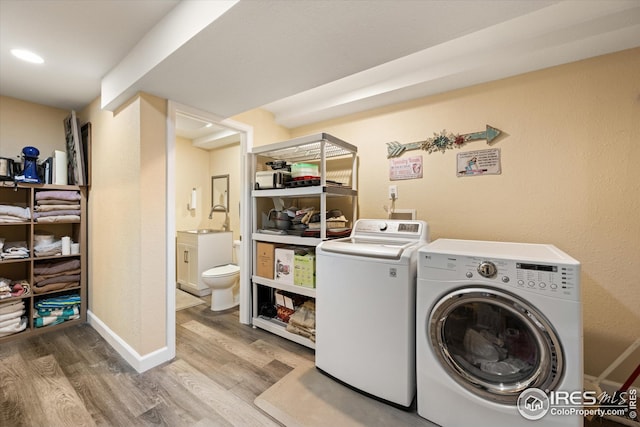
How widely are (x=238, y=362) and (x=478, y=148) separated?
2.42 metres

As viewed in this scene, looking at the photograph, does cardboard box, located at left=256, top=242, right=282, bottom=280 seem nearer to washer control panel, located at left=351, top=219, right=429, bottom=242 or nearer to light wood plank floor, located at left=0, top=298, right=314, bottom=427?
light wood plank floor, located at left=0, top=298, right=314, bottom=427

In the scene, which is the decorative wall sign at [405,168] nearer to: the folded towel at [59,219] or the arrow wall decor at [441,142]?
the arrow wall decor at [441,142]

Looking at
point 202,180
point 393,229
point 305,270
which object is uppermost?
point 202,180

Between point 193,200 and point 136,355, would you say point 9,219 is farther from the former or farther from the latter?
point 193,200

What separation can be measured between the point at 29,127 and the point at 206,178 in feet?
6.46

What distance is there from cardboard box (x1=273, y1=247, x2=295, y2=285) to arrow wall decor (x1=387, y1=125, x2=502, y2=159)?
1257mm

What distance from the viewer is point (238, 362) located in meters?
1.95

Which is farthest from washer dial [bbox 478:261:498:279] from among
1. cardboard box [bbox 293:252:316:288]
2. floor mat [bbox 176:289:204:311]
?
floor mat [bbox 176:289:204:311]

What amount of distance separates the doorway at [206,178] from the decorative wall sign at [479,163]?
1887 millimetres

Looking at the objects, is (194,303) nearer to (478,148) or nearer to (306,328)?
(306,328)

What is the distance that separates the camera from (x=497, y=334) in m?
1.34

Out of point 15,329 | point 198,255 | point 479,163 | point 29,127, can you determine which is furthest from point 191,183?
point 479,163

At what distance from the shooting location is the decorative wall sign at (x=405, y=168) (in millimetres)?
2217

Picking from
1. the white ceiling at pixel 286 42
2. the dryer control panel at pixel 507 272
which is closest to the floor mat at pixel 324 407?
the dryer control panel at pixel 507 272
